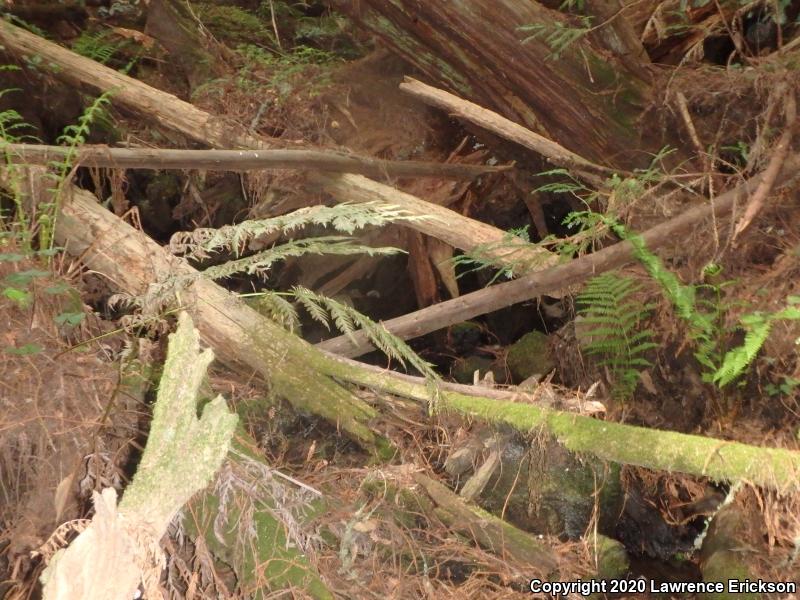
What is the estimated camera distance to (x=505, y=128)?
14.2 feet

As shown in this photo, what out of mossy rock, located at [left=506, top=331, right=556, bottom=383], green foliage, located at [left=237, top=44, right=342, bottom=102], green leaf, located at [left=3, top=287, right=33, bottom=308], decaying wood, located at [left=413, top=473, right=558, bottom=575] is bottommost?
mossy rock, located at [left=506, top=331, right=556, bottom=383]

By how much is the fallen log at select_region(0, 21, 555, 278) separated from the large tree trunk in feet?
3.09

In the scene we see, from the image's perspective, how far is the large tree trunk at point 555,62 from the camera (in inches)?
156

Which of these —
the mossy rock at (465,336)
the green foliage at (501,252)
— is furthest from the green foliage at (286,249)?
the mossy rock at (465,336)

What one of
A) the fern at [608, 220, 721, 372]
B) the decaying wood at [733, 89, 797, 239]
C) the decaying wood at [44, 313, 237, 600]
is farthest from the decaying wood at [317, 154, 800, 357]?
the decaying wood at [44, 313, 237, 600]

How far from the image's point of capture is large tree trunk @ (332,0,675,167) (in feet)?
13.0

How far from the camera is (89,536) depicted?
193cm

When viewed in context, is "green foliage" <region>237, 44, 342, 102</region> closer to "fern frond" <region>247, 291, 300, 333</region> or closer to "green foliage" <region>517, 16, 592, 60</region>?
"green foliage" <region>517, 16, 592, 60</region>

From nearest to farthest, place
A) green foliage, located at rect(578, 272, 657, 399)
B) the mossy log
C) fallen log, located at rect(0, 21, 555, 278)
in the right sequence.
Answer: the mossy log → green foliage, located at rect(578, 272, 657, 399) → fallen log, located at rect(0, 21, 555, 278)

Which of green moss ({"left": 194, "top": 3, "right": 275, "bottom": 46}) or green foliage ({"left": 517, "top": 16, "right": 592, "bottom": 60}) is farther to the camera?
green moss ({"left": 194, "top": 3, "right": 275, "bottom": 46})

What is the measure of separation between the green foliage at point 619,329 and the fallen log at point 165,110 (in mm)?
780

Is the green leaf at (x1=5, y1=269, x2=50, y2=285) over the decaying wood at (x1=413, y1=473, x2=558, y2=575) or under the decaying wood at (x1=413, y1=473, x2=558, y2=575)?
over

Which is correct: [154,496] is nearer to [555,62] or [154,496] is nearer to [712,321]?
[712,321]

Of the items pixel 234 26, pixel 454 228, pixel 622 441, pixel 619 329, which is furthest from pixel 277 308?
pixel 234 26
